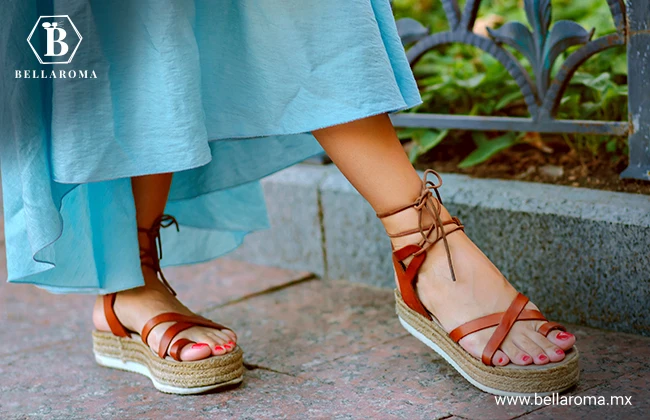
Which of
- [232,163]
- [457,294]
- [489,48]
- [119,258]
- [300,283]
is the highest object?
[489,48]

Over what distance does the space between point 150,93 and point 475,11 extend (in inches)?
36.4

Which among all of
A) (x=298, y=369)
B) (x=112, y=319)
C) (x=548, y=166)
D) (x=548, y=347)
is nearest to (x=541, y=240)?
(x=548, y=166)

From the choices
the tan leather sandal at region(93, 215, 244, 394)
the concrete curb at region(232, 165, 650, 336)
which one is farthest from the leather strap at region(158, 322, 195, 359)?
the concrete curb at region(232, 165, 650, 336)

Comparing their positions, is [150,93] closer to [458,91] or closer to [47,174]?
[47,174]

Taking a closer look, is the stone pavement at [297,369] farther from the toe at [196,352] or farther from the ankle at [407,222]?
the ankle at [407,222]

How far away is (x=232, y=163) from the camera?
1.79 meters

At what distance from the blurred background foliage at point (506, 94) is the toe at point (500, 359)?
755 mm

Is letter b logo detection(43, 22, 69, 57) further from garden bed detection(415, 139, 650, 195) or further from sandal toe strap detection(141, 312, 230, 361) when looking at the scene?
garden bed detection(415, 139, 650, 195)

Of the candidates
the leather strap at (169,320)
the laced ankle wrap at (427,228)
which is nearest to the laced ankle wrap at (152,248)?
the leather strap at (169,320)

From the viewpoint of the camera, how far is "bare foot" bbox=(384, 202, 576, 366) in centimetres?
136

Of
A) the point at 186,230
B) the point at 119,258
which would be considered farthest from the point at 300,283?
the point at 119,258

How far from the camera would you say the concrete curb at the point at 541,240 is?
158 cm

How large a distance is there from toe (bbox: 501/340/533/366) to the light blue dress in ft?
1.45

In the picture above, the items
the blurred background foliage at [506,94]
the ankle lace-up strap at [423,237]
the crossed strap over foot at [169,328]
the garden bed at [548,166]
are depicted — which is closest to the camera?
the ankle lace-up strap at [423,237]
